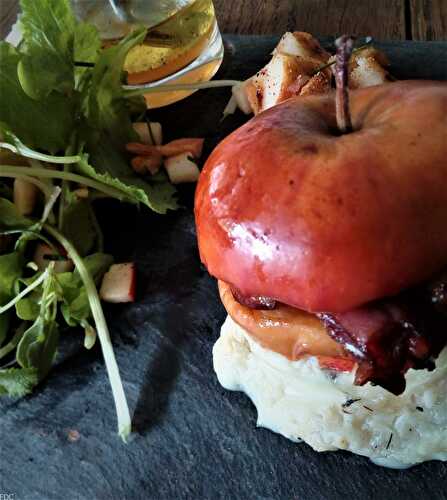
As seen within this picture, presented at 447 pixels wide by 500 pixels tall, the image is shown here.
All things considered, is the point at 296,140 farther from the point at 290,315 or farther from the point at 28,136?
the point at 28,136

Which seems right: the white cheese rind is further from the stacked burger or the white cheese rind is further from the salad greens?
the salad greens

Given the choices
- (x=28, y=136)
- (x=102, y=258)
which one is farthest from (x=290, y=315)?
(x=28, y=136)

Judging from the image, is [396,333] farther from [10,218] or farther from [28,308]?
[10,218]

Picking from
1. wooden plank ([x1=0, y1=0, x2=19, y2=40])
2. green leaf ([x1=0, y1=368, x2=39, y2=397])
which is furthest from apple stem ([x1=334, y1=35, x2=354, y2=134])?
wooden plank ([x1=0, y1=0, x2=19, y2=40])

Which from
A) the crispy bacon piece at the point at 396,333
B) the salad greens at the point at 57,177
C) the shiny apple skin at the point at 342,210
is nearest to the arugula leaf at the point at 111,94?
the salad greens at the point at 57,177

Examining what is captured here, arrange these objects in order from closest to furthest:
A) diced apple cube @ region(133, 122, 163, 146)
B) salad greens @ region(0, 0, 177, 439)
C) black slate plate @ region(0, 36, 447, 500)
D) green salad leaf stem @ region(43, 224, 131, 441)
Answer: black slate plate @ region(0, 36, 447, 500) < green salad leaf stem @ region(43, 224, 131, 441) < salad greens @ region(0, 0, 177, 439) < diced apple cube @ region(133, 122, 163, 146)

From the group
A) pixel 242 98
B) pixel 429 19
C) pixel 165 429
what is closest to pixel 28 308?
pixel 165 429
